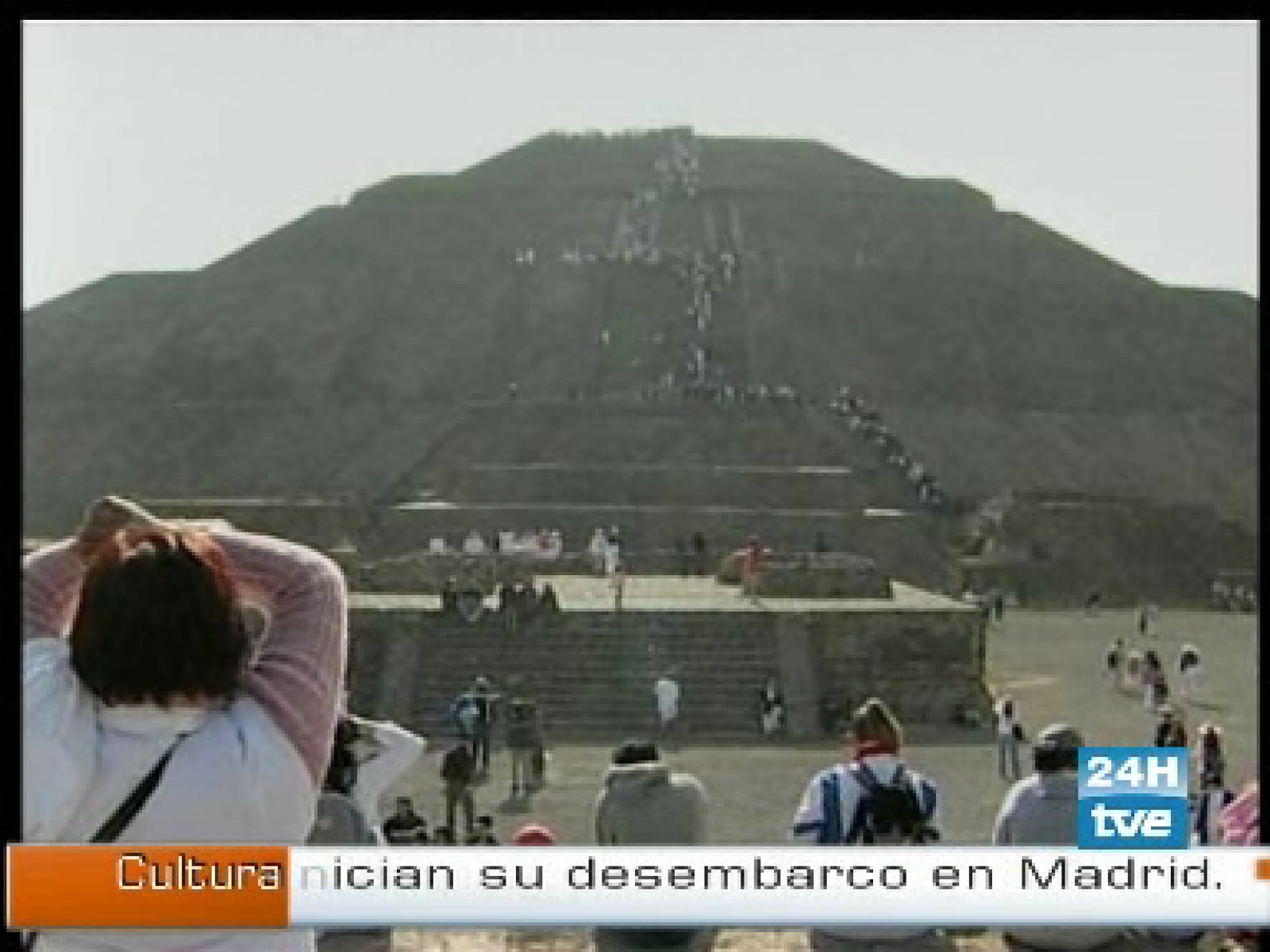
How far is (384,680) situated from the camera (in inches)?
649

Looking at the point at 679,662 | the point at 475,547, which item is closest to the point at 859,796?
the point at 679,662

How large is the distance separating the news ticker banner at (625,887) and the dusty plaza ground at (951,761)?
1060mm

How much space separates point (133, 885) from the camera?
2621 millimetres

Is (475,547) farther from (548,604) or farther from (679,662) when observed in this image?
(679,662)

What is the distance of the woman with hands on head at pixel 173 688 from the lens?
99.1 inches

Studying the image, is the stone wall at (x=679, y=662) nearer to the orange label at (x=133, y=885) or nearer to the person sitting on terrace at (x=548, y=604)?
the person sitting on terrace at (x=548, y=604)

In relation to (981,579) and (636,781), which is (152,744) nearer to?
(636,781)

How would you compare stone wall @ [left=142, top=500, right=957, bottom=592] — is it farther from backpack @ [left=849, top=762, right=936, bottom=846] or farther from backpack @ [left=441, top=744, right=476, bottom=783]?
backpack @ [left=849, top=762, right=936, bottom=846]

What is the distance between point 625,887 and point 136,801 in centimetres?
63

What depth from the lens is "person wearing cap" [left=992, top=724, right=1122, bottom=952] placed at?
324cm

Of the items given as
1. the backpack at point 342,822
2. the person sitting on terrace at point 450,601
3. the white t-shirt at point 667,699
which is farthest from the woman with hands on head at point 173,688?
the person sitting on terrace at point 450,601

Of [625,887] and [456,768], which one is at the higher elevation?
[625,887]

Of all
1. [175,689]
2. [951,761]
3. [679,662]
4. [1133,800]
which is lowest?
[951,761]

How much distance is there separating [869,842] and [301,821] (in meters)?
1.25
